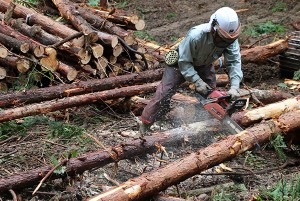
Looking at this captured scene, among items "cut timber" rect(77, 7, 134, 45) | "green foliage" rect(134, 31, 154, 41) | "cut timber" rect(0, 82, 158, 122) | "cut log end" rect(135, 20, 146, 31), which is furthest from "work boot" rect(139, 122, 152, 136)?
"green foliage" rect(134, 31, 154, 41)

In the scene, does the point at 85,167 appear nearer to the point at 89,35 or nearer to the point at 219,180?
the point at 219,180

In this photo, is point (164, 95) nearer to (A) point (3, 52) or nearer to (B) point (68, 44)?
(B) point (68, 44)

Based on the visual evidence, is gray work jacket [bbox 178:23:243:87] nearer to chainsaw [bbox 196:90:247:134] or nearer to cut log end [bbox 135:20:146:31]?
chainsaw [bbox 196:90:247:134]

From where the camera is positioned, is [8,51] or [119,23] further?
[119,23]

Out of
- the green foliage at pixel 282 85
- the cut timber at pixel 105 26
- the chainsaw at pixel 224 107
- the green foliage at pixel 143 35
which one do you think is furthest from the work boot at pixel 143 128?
the green foliage at pixel 143 35

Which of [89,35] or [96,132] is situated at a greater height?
[89,35]

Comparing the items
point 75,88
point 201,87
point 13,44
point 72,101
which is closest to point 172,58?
point 201,87

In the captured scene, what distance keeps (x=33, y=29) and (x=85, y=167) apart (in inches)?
166

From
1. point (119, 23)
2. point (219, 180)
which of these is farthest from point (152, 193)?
point (119, 23)

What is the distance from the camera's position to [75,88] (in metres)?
6.98

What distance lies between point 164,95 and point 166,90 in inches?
3.1

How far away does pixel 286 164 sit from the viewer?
212 inches

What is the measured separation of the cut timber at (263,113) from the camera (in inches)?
226

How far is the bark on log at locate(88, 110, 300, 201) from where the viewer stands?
3.90 m
